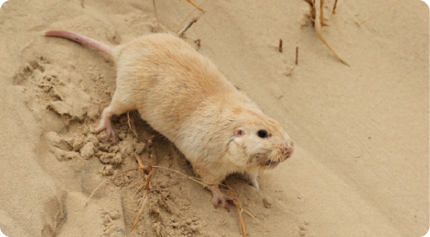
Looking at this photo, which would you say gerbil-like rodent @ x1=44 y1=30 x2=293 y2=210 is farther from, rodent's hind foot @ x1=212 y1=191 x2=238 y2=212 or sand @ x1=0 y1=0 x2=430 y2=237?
sand @ x1=0 y1=0 x2=430 y2=237

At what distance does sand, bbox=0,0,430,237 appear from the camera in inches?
124

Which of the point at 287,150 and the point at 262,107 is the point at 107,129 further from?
the point at 262,107

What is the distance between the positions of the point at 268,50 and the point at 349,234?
8.63 feet

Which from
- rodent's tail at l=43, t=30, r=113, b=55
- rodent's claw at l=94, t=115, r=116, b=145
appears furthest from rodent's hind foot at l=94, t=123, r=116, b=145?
rodent's tail at l=43, t=30, r=113, b=55

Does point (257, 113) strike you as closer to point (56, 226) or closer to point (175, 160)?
point (175, 160)

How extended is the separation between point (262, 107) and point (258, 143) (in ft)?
4.87

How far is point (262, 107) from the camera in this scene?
15.0 ft

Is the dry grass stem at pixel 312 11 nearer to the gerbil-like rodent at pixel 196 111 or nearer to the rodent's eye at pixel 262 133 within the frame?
the gerbil-like rodent at pixel 196 111

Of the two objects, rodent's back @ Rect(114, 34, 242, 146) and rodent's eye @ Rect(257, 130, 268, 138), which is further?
rodent's back @ Rect(114, 34, 242, 146)

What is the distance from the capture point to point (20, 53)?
365cm

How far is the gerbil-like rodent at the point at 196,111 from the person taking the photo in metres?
3.22

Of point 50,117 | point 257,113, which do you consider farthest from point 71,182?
point 257,113

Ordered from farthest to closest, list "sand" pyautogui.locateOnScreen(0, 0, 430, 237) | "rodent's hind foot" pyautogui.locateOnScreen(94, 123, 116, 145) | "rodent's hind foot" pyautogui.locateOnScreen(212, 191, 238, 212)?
"rodent's hind foot" pyautogui.locateOnScreen(94, 123, 116, 145), "rodent's hind foot" pyautogui.locateOnScreen(212, 191, 238, 212), "sand" pyautogui.locateOnScreen(0, 0, 430, 237)

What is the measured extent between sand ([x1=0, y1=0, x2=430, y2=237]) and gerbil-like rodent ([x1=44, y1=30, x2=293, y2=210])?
→ 10.2 inches
